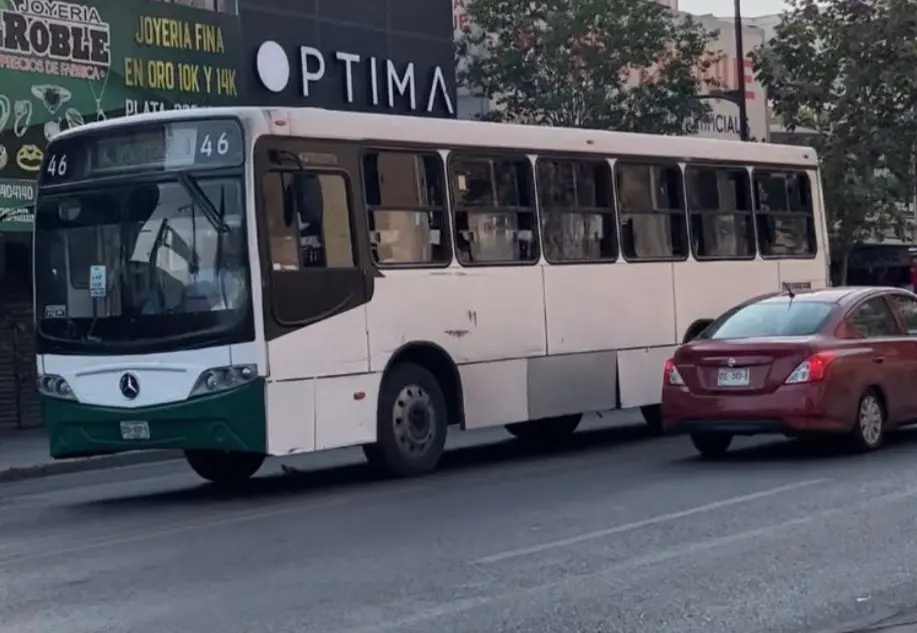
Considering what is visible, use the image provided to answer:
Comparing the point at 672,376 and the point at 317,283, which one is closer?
the point at 317,283

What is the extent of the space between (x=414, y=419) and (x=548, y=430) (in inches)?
171

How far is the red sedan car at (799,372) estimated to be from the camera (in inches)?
615

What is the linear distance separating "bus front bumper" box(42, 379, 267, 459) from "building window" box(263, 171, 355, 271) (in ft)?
3.79

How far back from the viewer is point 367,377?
15.3m

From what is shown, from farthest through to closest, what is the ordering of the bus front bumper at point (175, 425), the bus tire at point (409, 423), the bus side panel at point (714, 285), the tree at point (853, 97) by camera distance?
1. the tree at point (853, 97)
2. the bus side panel at point (714, 285)
3. the bus tire at point (409, 423)
4. the bus front bumper at point (175, 425)

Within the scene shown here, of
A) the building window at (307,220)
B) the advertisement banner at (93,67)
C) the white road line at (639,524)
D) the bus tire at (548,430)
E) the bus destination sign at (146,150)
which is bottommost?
the white road line at (639,524)

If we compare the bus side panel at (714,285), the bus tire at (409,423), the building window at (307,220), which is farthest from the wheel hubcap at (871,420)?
the building window at (307,220)

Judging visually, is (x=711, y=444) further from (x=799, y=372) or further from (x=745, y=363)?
(x=799, y=372)

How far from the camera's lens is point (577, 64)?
35.0m

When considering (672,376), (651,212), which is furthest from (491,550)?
(651,212)

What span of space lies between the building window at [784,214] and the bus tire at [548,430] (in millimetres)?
3263

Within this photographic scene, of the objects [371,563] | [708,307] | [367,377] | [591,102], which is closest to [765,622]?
[371,563]

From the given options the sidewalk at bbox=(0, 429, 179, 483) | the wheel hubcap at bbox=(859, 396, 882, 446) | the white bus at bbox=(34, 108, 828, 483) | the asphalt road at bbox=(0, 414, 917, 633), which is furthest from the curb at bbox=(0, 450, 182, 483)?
the wheel hubcap at bbox=(859, 396, 882, 446)

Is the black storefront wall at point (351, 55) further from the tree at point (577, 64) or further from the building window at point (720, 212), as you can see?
the building window at point (720, 212)
